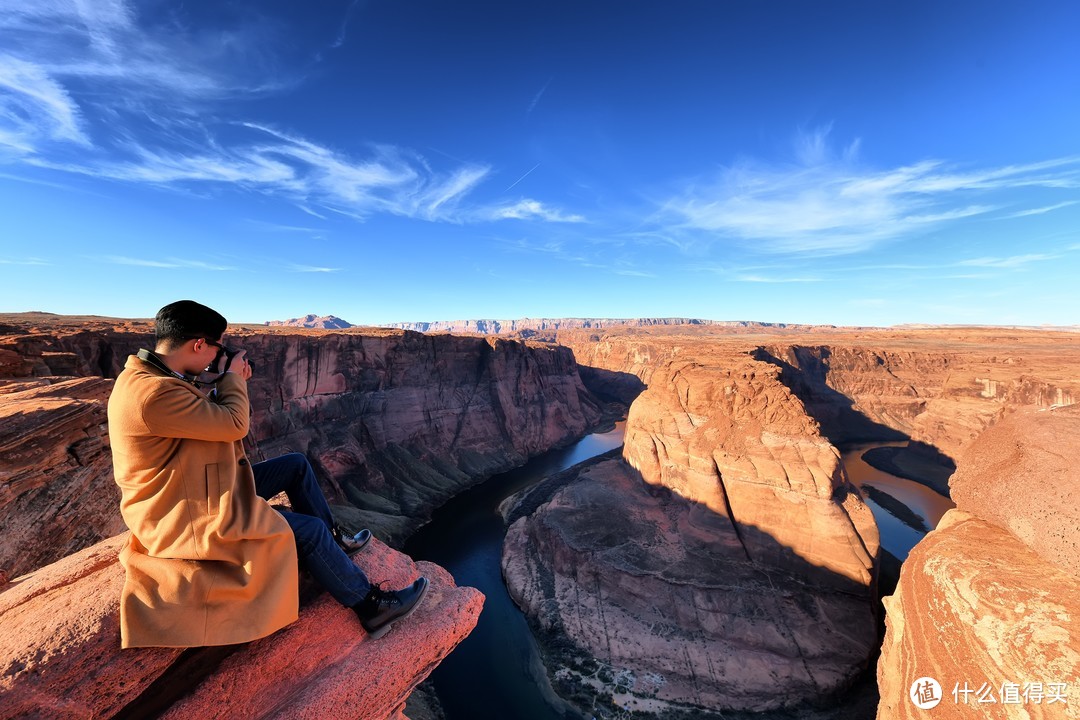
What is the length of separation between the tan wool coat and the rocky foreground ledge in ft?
1.63

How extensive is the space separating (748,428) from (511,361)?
3707 centimetres

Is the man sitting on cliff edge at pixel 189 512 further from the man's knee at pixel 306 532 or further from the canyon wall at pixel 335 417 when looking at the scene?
the canyon wall at pixel 335 417

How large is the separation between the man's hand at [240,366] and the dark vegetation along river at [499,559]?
61.5 ft

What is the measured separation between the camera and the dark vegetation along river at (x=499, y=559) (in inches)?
670

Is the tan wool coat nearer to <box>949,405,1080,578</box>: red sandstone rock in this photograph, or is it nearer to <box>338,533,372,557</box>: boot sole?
<box>338,533,372,557</box>: boot sole

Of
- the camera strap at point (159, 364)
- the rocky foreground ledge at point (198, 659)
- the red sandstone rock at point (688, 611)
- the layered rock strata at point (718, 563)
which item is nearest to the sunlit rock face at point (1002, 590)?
the red sandstone rock at point (688, 611)

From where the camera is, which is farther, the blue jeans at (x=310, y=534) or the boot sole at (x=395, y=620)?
the boot sole at (x=395, y=620)

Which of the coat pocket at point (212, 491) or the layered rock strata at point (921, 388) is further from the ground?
the coat pocket at point (212, 491)

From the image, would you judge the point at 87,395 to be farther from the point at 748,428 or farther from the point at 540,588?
the point at 748,428

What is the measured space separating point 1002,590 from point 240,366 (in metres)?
12.0

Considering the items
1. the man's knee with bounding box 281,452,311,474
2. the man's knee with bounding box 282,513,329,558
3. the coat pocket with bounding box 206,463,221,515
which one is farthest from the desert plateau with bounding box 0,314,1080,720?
the coat pocket with bounding box 206,463,221,515

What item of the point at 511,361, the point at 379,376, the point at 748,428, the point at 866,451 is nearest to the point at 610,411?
the point at 511,361

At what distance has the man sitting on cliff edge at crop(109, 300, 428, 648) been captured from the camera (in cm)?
284

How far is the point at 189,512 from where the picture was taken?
289 cm
